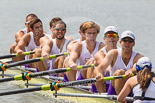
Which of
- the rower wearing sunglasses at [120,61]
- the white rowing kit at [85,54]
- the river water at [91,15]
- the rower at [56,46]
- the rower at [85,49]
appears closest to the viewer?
the rower wearing sunglasses at [120,61]

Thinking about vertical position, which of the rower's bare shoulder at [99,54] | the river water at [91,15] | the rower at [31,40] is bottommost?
the rower's bare shoulder at [99,54]

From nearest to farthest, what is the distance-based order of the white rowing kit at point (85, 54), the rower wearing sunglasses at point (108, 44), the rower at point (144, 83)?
the rower at point (144, 83)
the rower wearing sunglasses at point (108, 44)
the white rowing kit at point (85, 54)

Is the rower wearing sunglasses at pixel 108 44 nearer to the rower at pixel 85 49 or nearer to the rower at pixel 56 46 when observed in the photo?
the rower at pixel 85 49

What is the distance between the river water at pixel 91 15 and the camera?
1727 centimetres

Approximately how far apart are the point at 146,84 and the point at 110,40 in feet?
7.11

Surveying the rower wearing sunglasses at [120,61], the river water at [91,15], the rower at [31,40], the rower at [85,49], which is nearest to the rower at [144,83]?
the rower wearing sunglasses at [120,61]

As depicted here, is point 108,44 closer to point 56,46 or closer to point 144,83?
point 56,46

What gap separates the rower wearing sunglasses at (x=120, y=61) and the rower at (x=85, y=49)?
1.01 m

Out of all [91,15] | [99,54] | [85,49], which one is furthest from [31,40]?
[91,15]

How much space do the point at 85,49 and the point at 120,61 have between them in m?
1.26

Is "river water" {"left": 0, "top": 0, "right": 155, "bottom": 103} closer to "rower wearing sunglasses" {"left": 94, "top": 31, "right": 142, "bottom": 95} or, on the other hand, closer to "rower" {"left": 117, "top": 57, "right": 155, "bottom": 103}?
"rower wearing sunglasses" {"left": 94, "top": 31, "right": 142, "bottom": 95}

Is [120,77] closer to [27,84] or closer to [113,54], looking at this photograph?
[113,54]

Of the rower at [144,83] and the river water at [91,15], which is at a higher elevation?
the river water at [91,15]

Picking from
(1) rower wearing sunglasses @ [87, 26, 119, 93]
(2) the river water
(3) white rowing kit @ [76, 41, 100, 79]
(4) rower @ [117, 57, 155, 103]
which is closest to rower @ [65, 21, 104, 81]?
(3) white rowing kit @ [76, 41, 100, 79]
